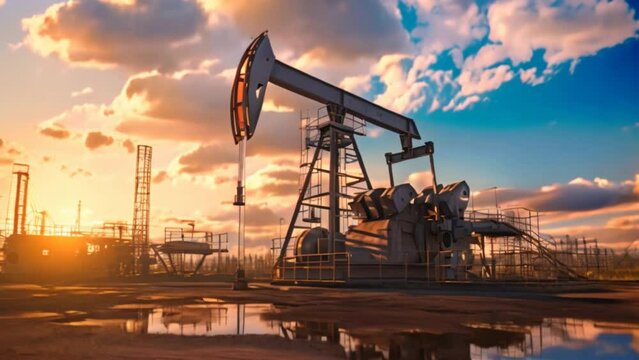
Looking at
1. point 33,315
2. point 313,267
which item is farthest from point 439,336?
point 313,267

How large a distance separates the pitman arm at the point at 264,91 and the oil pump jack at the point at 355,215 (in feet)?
0.14

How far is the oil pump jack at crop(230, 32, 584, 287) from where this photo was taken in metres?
21.5

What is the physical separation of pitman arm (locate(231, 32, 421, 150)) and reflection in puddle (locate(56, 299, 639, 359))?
12077mm

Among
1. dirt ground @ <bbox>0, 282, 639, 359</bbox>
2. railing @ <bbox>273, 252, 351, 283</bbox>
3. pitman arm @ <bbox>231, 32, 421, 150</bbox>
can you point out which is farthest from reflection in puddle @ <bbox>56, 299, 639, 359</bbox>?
railing @ <bbox>273, 252, 351, 283</bbox>

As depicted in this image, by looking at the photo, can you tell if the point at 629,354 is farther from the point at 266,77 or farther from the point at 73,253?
the point at 73,253

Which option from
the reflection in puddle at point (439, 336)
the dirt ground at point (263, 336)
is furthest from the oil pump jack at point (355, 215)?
the reflection in puddle at point (439, 336)

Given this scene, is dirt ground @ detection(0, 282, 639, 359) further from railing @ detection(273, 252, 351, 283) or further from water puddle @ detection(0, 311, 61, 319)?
railing @ detection(273, 252, 351, 283)

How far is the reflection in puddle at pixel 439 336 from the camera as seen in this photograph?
550 cm

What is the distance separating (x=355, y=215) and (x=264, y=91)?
7.67 m

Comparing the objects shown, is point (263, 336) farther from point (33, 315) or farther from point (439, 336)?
point (33, 315)

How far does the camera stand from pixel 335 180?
25000 mm

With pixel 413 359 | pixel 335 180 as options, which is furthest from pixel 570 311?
pixel 335 180

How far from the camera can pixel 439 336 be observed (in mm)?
6590

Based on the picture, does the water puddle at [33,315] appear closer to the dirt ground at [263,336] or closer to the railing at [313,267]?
the dirt ground at [263,336]
